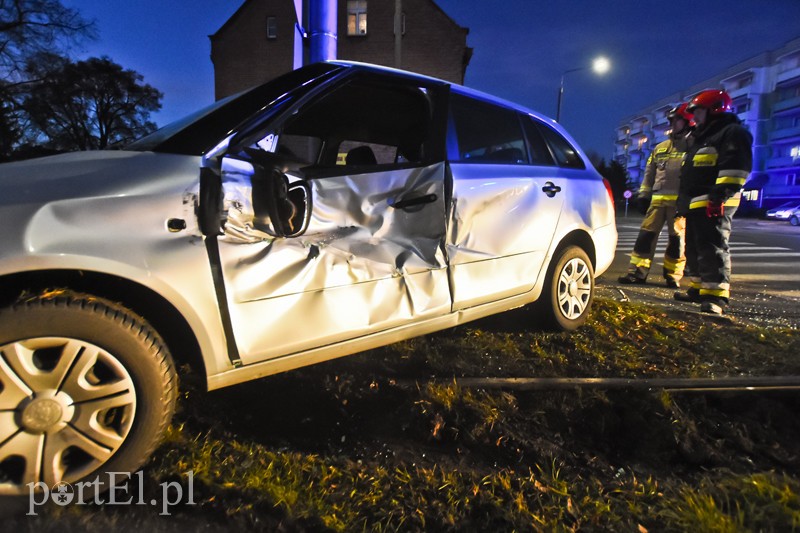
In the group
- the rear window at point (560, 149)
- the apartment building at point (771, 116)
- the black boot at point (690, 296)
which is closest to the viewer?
the rear window at point (560, 149)

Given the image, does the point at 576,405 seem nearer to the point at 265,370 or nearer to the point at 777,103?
the point at 265,370

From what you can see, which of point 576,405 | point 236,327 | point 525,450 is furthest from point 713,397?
point 236,327

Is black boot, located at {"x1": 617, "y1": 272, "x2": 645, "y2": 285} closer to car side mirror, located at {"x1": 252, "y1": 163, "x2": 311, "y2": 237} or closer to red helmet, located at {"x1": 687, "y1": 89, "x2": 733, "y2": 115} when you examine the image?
red helmet, located at {"x1": 687, "y1": 89, "x2": 733, "y2": 115}

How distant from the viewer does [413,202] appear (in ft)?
8.26

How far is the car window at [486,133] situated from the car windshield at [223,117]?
86 centimetres

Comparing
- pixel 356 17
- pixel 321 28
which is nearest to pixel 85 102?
pixel 356 17

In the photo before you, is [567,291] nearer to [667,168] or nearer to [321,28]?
[321,28]

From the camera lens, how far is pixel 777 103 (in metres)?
48.3

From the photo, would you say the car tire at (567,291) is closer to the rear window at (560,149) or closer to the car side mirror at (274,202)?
the rear window at (560,149)

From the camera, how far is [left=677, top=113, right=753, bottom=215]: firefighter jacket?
13.9 ft

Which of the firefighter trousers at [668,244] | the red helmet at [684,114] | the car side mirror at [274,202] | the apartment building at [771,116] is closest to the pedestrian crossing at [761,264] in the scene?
the firefighter trousers at [668,244]

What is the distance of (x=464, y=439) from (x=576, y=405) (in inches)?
25.8

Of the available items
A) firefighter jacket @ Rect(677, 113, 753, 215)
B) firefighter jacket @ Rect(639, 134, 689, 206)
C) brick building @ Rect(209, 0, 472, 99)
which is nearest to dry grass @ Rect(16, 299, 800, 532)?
firefighter jacket @ Rect(677, 113, 753, 215)

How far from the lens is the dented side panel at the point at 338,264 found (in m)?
1.91
